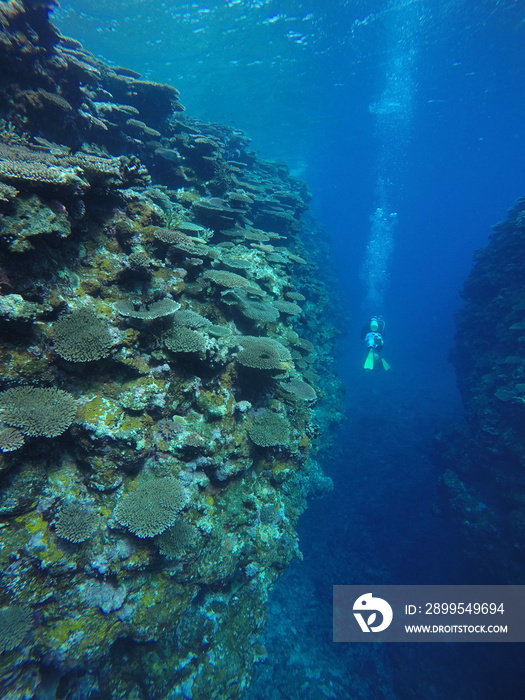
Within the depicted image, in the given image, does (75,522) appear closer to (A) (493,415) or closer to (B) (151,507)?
(B) (151,507)

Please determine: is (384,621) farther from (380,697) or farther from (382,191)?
(382,191)

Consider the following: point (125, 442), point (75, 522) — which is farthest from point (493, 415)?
point (75, 522)

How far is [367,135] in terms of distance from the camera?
4859cm

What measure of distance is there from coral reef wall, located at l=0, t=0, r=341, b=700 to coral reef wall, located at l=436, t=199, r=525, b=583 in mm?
10459

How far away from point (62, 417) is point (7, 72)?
10.6 meters

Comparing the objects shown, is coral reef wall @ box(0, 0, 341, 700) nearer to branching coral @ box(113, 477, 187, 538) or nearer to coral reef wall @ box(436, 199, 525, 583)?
branching coral @ box(113, 477, 187, 538)

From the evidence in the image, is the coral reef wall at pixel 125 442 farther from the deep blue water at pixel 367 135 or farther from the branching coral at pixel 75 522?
the deep blue water at pixel 367 135

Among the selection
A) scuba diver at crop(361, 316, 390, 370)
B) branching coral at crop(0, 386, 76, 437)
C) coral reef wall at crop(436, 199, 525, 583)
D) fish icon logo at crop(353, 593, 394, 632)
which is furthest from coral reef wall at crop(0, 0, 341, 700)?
coral reef wall at crop(436, 199, 525, 583)

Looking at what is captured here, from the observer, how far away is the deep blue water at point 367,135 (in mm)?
10680

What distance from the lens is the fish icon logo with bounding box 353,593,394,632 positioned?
10.3 meters

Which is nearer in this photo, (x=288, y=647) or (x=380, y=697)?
(x=380, y=697)

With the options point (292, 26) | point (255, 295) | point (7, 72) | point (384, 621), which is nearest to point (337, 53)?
point (292, 26)

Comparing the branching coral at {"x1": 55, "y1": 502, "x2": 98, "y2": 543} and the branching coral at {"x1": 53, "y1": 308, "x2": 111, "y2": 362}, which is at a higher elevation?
the branching coral at {"x1": 53, "y1": 308, "x2": 111, "y2": 362}

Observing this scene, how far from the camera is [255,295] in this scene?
7.68 metres
